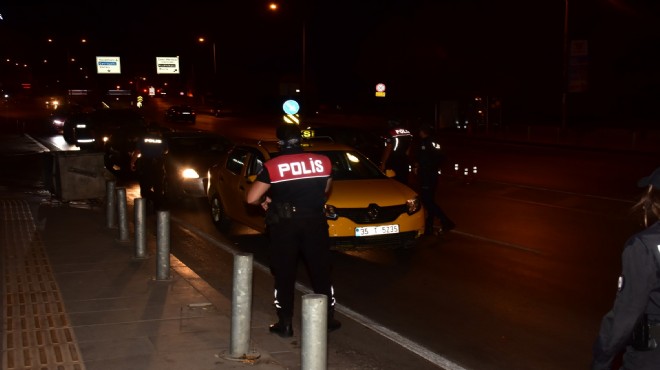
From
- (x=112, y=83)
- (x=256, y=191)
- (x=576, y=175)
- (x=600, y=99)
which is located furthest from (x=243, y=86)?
(x=256, y=191)

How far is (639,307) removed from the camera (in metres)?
3.04

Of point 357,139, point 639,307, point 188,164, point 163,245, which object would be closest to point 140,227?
point 163,245

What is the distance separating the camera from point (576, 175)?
20938mm

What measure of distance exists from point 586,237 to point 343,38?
6964 cm

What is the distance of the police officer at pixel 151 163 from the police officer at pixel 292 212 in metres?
7.31

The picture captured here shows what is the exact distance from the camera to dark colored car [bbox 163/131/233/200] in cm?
1505

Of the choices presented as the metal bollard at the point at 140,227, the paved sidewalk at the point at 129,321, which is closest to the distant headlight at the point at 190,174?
the paved sidewalk at the point at 129,321

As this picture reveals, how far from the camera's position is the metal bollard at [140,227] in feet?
31.6

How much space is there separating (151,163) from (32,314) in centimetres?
668

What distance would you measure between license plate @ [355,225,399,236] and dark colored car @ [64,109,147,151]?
1483 centimetres

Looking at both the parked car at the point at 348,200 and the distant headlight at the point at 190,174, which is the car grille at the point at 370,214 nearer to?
the parked car at the point at 348,200

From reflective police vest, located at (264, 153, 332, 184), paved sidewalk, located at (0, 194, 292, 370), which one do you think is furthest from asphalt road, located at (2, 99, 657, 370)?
reflective police vest, located at (264, 153, 332, 184)

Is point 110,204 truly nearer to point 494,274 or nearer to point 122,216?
point 122,216

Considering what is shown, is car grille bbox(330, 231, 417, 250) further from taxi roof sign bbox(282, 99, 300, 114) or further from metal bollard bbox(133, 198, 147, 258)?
taxi roof sign bbox(282, 99, 300, 114)
